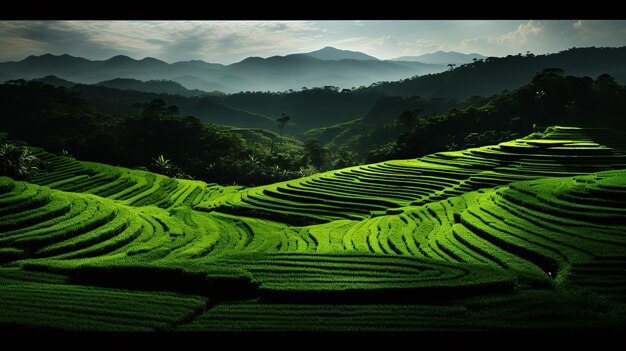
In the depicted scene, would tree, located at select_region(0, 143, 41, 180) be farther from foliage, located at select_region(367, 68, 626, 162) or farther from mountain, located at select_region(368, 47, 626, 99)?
mountain, located at select_region(368, 47, 626, 99)

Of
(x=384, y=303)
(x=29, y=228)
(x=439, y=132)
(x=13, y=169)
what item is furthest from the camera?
(x=439, y=132)

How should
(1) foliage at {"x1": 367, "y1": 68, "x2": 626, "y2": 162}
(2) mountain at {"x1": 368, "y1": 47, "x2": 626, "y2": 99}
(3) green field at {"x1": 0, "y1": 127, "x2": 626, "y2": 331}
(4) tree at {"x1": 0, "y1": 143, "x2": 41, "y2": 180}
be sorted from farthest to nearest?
1. (2) mountain at {"x1": 368, "y1": 47, "x2": 626, "y2": 99}
2. (1) foliage at {"x1": 367, "y1": 68, "x2": 626, "y2": 162}
3. (4) tree at {"x1": 0, "y1": 143, "x2": 41, "y2": 180}
4. (3) green field at {"x1": 0, "y1": 127, "x2": 626, "y2": 331}

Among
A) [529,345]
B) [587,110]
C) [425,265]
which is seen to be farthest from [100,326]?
[587,110]

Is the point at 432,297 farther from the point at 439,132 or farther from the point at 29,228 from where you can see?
the point at 439,132

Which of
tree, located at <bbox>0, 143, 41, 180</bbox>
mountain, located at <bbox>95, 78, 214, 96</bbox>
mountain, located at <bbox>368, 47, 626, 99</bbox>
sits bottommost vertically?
tree, located at <bbox>0, 143, 41, 180</bbox>

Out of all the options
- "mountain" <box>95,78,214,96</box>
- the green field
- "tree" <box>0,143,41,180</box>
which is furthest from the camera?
"mountain" <box>95,78,214,96</box>

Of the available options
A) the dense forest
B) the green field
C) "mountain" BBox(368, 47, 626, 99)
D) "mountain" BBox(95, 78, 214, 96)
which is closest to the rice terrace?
the green field
